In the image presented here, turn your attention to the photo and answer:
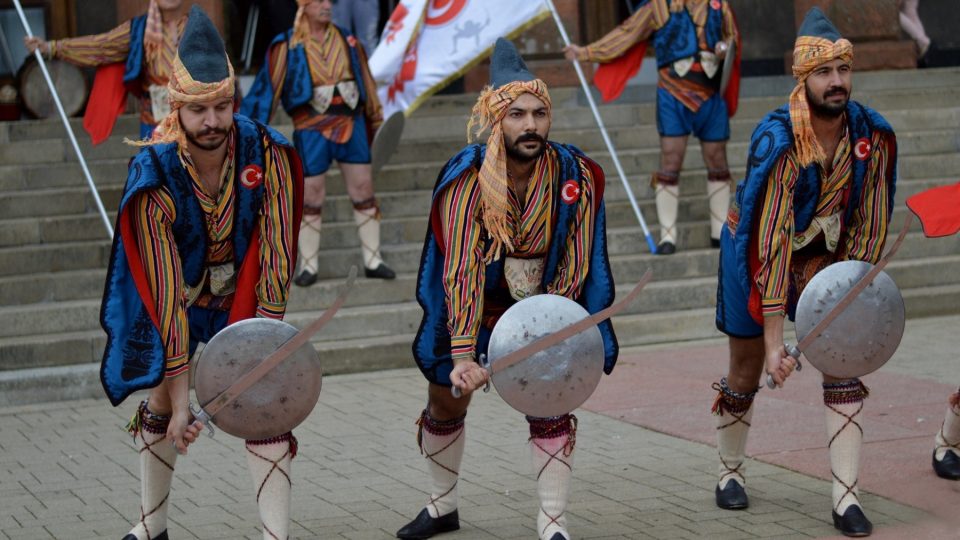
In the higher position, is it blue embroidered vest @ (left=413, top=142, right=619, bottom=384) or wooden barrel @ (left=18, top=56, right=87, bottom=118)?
blue embroidered vest @ (left=413, top=142, right=619, bottom=384)

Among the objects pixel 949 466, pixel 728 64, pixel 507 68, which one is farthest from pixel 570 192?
pixel 728 64

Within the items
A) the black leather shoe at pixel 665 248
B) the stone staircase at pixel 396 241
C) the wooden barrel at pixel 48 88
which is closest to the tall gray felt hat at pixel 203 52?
the stone staircase at pixel 396 241

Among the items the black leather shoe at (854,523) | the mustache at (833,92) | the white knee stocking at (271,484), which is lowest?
the black leather shoe at (854,523)

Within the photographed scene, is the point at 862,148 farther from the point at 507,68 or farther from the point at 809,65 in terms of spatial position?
the point at 507,68

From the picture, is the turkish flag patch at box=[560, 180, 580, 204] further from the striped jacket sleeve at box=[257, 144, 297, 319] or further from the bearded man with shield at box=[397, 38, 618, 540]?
the striped jacket sleeve at box=[257, 144, 297, 319]

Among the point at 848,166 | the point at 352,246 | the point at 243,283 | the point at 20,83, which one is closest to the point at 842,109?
the point at 848,166

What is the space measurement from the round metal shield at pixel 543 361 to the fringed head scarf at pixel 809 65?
1195 millimetres

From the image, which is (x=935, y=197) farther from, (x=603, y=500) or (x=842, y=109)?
(x=603, y=500)

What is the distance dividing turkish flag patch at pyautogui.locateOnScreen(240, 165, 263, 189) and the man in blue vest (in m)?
5.67

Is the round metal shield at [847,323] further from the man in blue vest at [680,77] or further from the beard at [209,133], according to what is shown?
the man in blue vest at [680,77]

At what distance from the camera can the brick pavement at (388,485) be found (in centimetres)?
613

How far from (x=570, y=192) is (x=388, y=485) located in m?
1.92

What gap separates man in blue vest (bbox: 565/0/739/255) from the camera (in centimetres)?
1082

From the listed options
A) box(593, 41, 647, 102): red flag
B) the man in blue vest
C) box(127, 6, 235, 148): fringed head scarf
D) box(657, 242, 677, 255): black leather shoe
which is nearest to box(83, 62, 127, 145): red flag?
the man in blue vest
